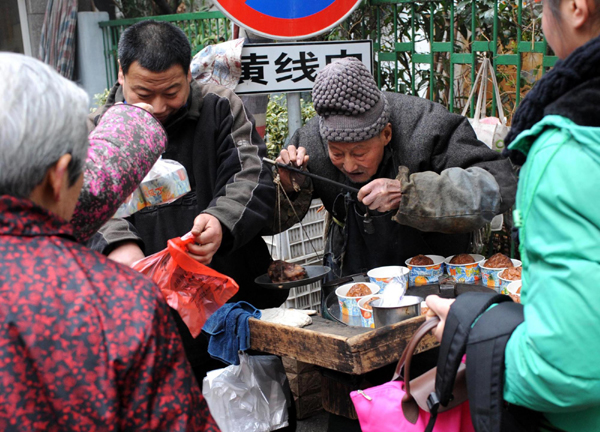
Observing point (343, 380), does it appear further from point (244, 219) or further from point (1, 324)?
point (1, 324)

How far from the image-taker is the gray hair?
1.10m

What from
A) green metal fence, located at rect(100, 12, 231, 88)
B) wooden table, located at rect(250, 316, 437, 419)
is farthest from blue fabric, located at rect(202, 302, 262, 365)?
green metal fence, located at rect(100, 12, 231, 88)

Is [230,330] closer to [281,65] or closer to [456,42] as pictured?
[281,65]

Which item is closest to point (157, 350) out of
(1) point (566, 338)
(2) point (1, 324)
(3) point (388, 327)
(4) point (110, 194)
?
(2) point (1, 324)

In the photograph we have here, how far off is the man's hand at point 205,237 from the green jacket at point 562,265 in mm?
1370

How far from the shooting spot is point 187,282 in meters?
2.42

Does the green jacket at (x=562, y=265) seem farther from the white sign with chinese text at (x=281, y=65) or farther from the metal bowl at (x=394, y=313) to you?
the white sign with chinese text at (x=281, y=65)

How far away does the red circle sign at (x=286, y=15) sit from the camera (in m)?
3.08

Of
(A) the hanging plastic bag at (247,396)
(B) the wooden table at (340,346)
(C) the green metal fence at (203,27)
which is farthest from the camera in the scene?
(C) the green metal fence at (203,27)

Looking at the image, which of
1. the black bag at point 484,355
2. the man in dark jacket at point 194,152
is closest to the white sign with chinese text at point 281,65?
the man in dark jacket at point 194,152

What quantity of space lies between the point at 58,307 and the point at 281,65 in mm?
2397

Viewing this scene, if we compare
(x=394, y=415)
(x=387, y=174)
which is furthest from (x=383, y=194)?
(x=394, y=415)

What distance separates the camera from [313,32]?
3.27m

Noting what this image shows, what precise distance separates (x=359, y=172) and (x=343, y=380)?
933mm
